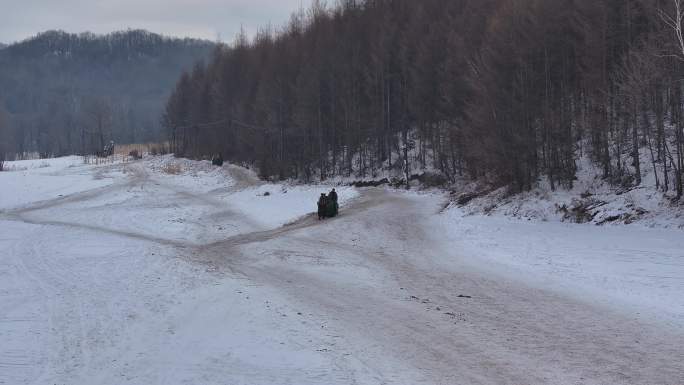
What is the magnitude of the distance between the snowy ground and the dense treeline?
5966mm

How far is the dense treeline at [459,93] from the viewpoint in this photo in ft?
73.5

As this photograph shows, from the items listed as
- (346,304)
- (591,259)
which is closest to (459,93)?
(591,259)

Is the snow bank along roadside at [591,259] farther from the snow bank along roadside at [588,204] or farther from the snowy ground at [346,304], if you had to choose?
the snow bank along roadside at [588,204]

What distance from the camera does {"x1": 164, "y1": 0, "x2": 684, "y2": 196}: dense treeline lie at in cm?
2239

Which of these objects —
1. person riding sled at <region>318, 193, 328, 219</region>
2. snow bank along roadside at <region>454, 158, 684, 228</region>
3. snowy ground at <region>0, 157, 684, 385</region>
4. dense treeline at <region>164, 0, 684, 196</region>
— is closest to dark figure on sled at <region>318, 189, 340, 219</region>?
person riding sled at <region>318, 193, 328, 219</region>

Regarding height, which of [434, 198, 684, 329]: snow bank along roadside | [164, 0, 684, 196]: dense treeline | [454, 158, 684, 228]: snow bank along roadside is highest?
[164, 0, 684, 196]: dense treeline

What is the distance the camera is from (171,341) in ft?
→ 26.5

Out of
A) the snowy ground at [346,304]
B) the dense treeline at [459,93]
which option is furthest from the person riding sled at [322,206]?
the dense treeline at [459,93]

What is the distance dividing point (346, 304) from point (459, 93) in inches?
1197

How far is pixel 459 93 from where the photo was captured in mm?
38188

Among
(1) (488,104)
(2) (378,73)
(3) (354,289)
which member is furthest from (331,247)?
(2) (378,73)

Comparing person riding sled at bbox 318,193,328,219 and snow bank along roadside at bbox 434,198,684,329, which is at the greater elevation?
person riding sled at bbox 318,193,328,219

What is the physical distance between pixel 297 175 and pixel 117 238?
34929mm

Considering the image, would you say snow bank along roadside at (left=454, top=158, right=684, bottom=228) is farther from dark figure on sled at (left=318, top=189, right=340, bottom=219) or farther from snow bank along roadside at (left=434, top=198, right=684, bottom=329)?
dark figure on sled at (left=318, top=189, right=340, bottom=219)
